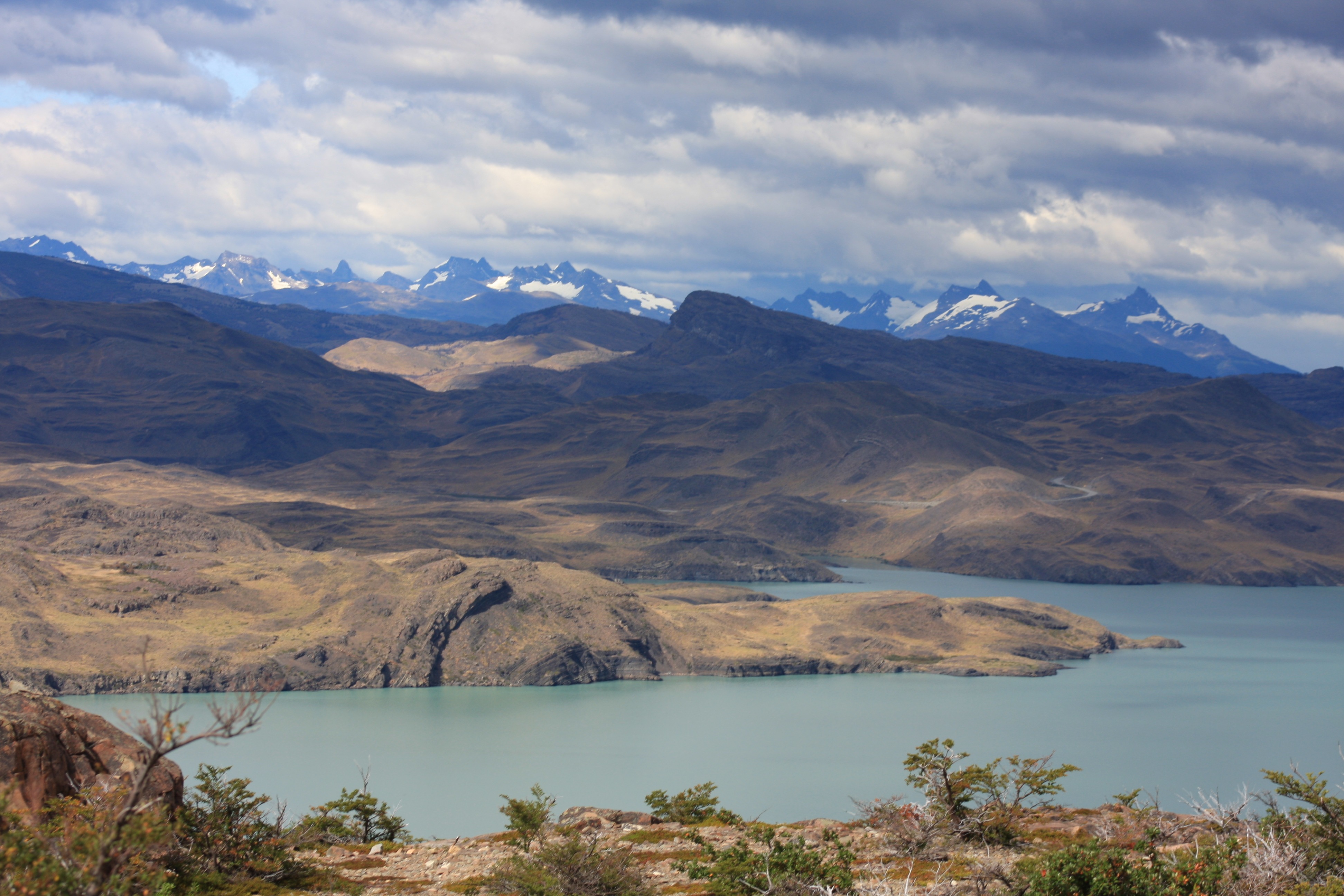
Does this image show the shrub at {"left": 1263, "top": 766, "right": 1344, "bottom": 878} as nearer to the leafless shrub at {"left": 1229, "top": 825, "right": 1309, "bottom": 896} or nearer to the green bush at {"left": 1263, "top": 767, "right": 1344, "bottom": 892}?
the green bush at {"left": 1263, "top": 767, "right": 1344, "bottom": 892}

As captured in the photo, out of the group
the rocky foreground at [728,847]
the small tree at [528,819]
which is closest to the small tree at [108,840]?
the rocky foreground at [728,847]

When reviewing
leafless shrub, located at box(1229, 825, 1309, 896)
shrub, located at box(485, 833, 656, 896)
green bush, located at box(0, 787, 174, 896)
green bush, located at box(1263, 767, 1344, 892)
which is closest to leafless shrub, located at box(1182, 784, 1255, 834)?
green bush, located at box(1263, 767, 1344, 892)

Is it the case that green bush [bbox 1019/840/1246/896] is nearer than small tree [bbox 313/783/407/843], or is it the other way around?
green bush [bbox 1019/840/1246/896]

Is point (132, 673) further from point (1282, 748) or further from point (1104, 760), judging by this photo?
point (1282, 748)

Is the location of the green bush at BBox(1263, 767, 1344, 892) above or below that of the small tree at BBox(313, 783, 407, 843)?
above

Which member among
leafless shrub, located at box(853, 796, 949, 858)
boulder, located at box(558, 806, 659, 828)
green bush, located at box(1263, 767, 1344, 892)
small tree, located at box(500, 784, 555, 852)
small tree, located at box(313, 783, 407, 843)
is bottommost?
small tree, located at box(313, 783, 407, 843)

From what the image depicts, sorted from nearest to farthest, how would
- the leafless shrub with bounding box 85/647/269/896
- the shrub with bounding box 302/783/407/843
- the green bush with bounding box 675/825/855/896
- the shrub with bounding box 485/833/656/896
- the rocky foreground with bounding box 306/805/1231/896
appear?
the leafless shrub with bounding box 85/647/269/896, the green bush with bounding box 675/825/855/896, the shrub with bounding box 485/833/656/896, the rocky foreground with bounding box 306/805/1231/896, the shrub with bounding box 302/783/407/843

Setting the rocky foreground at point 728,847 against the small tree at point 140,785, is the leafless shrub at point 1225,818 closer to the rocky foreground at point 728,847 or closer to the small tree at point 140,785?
the rocky foreground at point 728,847
